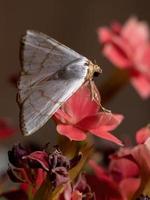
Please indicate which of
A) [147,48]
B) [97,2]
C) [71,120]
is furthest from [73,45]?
[71,120]

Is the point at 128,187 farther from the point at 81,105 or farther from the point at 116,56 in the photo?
the point at 116,56

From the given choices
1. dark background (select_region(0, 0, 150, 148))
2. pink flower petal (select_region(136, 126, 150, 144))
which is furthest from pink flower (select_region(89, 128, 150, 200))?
Result: dark background (select_region(0, 0, 150, 148))

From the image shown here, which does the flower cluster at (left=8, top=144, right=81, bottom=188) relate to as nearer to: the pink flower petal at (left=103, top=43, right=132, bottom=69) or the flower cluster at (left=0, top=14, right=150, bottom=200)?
the flower cluster at (left=0, top=14, right=150, bottom=200)

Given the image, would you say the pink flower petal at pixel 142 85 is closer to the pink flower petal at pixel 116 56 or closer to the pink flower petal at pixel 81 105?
the pink flower petal at pixel 116 56

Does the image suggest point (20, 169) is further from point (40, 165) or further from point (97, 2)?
point (97, 2)

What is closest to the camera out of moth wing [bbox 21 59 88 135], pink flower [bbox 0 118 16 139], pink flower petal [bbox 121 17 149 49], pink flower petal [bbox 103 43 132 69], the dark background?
moth wing [bbox 21 59 88 135]
